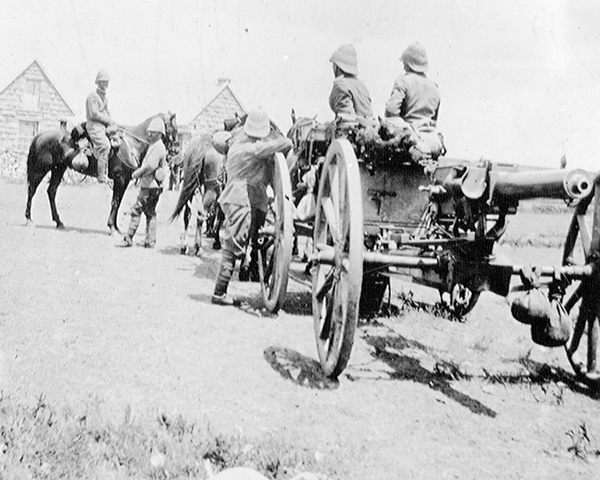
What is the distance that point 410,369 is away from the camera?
17.9ft

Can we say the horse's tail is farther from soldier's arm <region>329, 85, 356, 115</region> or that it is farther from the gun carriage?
the gun carriage

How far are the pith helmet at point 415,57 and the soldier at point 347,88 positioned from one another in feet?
2.03

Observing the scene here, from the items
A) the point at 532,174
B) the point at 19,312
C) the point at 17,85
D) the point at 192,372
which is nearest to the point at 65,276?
the point at 19,312

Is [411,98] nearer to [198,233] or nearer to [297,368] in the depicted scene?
[297,368]

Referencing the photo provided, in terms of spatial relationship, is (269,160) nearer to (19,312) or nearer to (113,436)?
(19,312)

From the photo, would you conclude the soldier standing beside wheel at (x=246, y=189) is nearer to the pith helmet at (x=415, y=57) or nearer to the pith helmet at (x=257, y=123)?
the pith helmet at (x=257, y=123)

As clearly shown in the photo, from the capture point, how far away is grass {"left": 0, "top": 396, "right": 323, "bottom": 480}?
313cm

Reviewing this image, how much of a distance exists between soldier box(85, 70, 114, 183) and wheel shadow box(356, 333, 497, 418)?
8.32m

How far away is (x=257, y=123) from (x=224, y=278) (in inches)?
69.4

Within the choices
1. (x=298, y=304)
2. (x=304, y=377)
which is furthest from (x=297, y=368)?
(x=298, y=304)

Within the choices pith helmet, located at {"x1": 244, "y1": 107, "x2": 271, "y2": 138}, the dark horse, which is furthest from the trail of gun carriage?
the dark horse

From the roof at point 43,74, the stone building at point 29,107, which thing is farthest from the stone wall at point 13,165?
the roof at point 43,74

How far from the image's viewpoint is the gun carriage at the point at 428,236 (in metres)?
4.29

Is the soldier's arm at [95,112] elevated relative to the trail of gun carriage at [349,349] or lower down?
elevated
